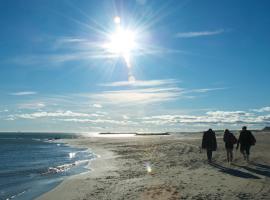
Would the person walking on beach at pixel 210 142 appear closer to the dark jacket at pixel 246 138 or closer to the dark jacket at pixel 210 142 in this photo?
the dark jacket at pixel 210 142

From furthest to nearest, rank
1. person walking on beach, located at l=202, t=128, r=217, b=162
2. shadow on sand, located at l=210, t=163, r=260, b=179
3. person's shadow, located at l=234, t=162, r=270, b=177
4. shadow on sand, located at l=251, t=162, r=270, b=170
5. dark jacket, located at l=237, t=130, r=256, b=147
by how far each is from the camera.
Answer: person walking on beach, located at l=202, t=128, r=217, b=162 < dark jacket, located at l=237, t=130, r=256, b=147 < shadow on sand, located at l=251, t=162, r=270, b=170 < person's shadow, located at l=234, t=162, r=270, b=177 < shadow on sand, located at l=210, t=163, r=260, b=179

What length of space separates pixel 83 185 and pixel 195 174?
16.9ft

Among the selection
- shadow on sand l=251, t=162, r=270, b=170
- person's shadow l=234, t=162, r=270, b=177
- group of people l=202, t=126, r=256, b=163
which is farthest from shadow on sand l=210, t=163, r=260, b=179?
group of people l=202, t=126, r=256, b=163

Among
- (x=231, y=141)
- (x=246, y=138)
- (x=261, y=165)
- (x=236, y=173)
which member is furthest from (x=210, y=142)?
(x=236, y=173)

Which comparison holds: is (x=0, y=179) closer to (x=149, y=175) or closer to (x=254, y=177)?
(x=149, y=175)

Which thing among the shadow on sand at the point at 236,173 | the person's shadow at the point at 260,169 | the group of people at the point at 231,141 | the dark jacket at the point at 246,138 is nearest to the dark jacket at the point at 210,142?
the group of people at the point at 231,141

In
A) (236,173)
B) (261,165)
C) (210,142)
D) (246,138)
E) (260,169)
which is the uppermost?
(246,138)

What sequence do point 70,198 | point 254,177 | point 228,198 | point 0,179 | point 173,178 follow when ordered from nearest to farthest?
point 228,198 < point 70,198 < point 254,177 < point 173,178 < point 0,179

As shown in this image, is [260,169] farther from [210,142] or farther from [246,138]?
[210,142]

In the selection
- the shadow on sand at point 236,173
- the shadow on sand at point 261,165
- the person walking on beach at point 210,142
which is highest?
the person walking on beach at point 210,142

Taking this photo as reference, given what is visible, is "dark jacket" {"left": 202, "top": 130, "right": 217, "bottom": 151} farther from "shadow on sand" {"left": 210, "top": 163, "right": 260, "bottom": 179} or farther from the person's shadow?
"shadow on sand" {"left": 210, "top": 163, "right": 260, "bottom": 179}

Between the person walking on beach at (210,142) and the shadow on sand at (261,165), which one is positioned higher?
the person walking on beach at (210,142)

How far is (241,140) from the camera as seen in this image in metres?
22.4

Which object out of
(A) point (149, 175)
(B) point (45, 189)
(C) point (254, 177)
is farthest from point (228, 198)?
(B) point (45, 189)
